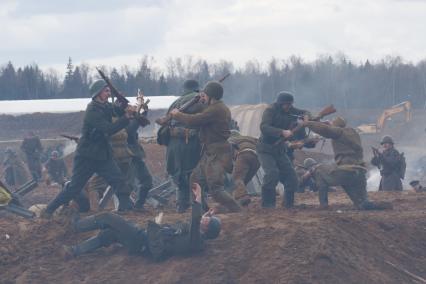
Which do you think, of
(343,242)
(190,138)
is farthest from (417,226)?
(190,138)

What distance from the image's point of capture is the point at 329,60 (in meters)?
86.1

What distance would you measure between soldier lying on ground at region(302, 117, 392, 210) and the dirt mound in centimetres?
175

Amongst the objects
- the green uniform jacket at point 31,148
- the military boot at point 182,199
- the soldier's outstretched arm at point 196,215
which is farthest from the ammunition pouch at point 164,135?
the green uniform jacket at point 31,148

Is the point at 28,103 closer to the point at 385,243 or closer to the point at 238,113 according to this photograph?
the point at 238,113

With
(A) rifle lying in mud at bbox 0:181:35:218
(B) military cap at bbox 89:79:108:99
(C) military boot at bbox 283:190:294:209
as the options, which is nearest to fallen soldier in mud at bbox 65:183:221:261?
(B) military cap at bbox 89:79:108:99

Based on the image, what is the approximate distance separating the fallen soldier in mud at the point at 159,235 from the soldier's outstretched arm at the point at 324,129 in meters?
3.58

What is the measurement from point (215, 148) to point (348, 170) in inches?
107

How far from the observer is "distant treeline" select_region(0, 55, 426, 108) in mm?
73688

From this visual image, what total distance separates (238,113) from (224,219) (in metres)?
37.1

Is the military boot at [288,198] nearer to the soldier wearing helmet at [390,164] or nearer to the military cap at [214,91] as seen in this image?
the military cap at [214,91]

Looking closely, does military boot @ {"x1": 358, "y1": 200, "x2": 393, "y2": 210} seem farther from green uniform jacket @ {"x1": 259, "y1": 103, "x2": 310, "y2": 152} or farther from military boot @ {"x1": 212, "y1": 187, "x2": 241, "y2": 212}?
military boot @ {"x1": 212, "y1": 187, "x2": 241, "y2": 212}

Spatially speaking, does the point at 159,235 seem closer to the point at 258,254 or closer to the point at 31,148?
the point at 258,254

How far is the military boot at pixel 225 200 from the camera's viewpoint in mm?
12773

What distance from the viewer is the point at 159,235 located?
35.4 ft
